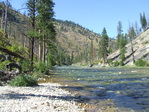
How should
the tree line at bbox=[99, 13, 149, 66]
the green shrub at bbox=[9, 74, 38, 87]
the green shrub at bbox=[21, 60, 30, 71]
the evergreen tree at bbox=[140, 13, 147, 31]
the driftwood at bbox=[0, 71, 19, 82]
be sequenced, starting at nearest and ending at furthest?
the green shrub at bbox=[9, 74, 38, 87]
the driftwood at bbox=[0, 71, 19, 82]
the green shrub at bbox=[21, 60, 30, 71]
the tree line at bbox=[99, 13, 149, 66]
the evergreen tree at bbox=[140, 13, 147, 31]

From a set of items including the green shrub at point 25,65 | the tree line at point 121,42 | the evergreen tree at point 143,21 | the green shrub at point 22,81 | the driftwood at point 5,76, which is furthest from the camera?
the evergreen tree at point 143,21

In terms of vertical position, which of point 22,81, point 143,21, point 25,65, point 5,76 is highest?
point 143,21

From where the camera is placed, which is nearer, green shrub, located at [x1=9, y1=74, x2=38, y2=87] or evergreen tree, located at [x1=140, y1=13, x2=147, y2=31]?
green shrub, located at [x1=9, y1=74, x2=38, y2=87]

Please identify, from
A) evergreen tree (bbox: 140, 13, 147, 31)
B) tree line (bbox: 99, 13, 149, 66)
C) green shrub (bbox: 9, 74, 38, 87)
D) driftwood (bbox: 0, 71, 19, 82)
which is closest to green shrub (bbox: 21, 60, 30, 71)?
driftwood (bbox: 0, 71, 19, 82)

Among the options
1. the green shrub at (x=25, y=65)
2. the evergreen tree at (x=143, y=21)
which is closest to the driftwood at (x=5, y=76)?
the green shrub at (x=25, y=65)

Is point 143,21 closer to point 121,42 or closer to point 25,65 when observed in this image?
point 121,42

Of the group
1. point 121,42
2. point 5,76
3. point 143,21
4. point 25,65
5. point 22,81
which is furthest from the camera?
point 143,21

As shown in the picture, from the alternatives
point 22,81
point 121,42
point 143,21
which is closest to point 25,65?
point 22,81

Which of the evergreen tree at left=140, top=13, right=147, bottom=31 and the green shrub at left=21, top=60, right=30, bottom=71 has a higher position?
the evergreen tree at left=140, top=13, right=147, bottom=31

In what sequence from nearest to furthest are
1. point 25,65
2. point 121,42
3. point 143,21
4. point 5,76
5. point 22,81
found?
point 22,81 → point 5,76 → point 25,65 → point 121,42 → point 143,21

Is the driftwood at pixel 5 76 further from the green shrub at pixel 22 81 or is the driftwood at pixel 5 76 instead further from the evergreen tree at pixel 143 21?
the evergreen tree at pixel 143 21

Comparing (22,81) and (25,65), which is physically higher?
(25,65)

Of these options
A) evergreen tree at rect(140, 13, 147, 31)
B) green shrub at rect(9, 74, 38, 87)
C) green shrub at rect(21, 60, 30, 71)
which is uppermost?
evergreen tree at rect(140, 13, 147, 31)

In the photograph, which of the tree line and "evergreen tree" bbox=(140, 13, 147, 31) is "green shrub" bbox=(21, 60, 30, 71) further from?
"evergreen tree" bbox=(140, 13, 147, 31)
